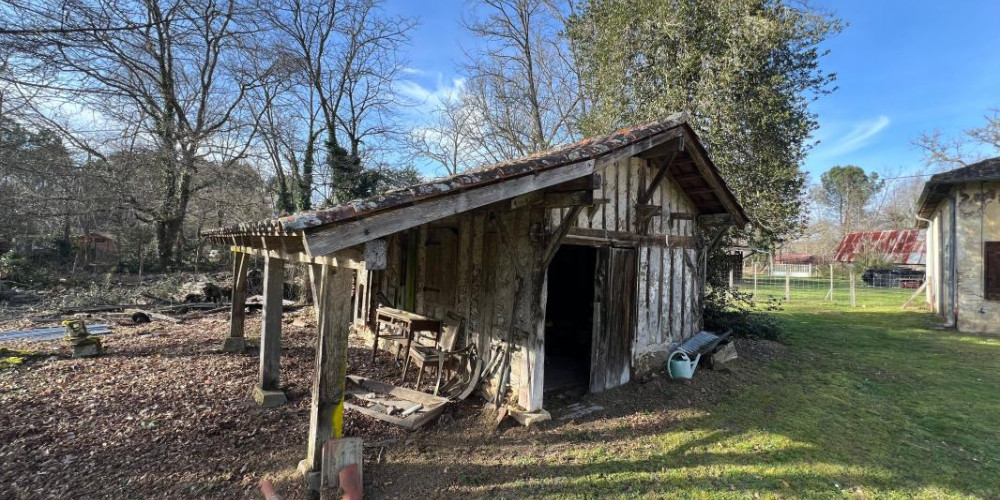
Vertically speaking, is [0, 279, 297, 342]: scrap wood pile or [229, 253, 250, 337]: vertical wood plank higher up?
[229, 253, 250, 337]: vertical wood plank

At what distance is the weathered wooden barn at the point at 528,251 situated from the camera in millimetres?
3506

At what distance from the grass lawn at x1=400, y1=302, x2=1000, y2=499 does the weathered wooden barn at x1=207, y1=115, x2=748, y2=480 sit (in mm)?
1112

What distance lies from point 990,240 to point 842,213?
134 feet

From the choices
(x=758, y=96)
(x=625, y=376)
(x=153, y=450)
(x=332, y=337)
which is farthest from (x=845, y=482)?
(x=758, y=96)

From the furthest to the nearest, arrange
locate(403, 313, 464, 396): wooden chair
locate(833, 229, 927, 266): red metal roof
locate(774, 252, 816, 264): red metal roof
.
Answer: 1. locate(774, 252, 816, 264): red metal roof
2. locate(833, 229, 927, 266): red metal roof
3. locate(403, 313, 464, 396): wooden chair

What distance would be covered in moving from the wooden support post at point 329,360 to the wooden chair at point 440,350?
82.2 inches

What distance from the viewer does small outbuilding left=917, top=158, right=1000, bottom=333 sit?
11.0m

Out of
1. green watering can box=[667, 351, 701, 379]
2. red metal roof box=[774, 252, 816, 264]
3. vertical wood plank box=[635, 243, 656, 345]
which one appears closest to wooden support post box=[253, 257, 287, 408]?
vertical wood plank box=[635, 243, 656, 345]

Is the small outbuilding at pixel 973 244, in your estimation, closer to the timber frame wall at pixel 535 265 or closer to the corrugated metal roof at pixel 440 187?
the timber frame wall at pixel 535 265

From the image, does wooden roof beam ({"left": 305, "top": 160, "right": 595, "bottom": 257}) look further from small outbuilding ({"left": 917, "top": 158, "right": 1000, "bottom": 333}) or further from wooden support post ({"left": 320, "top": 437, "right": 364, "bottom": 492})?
small outbuilding ({"left": 917, "top": 158, "right": 1000, "bottom": 333})

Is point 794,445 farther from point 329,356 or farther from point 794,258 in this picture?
point 794,258

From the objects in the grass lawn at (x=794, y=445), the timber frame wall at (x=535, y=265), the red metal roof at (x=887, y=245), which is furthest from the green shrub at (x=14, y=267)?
the red metal roof at (x=887, y=245)

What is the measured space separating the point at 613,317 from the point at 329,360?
4.01 m

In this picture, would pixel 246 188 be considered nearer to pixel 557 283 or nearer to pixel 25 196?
pixel 25 196
